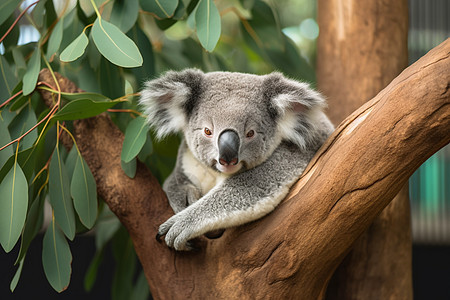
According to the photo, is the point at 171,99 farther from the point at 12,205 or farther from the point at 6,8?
the point at 6,8

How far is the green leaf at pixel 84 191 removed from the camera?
6.25ft

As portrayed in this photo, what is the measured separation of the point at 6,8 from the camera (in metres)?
2.09

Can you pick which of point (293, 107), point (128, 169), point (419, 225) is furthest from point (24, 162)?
point (419, 225)

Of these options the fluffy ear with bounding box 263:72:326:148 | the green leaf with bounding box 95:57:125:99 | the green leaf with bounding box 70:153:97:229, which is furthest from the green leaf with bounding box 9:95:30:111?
the fluffy ear with bounding box 263:72:326:148

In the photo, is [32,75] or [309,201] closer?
[309,201]

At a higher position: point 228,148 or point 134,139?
point 134,139

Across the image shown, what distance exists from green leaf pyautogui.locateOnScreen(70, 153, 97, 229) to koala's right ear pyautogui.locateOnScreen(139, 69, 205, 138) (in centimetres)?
35

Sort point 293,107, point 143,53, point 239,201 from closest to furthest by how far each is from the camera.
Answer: point 239,201 < point 293,107 < point 143,53

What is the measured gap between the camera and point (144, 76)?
2.35 meters

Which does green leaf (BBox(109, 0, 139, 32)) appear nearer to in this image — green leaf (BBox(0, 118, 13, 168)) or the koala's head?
the koala's head

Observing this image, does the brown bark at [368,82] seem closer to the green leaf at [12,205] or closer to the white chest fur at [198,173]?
the white chest fur at [198,173]

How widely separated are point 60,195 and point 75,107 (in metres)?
0.40

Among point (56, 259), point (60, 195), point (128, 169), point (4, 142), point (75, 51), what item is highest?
point (75, 51)

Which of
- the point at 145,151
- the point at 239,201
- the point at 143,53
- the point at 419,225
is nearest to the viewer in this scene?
the point at 239,201
